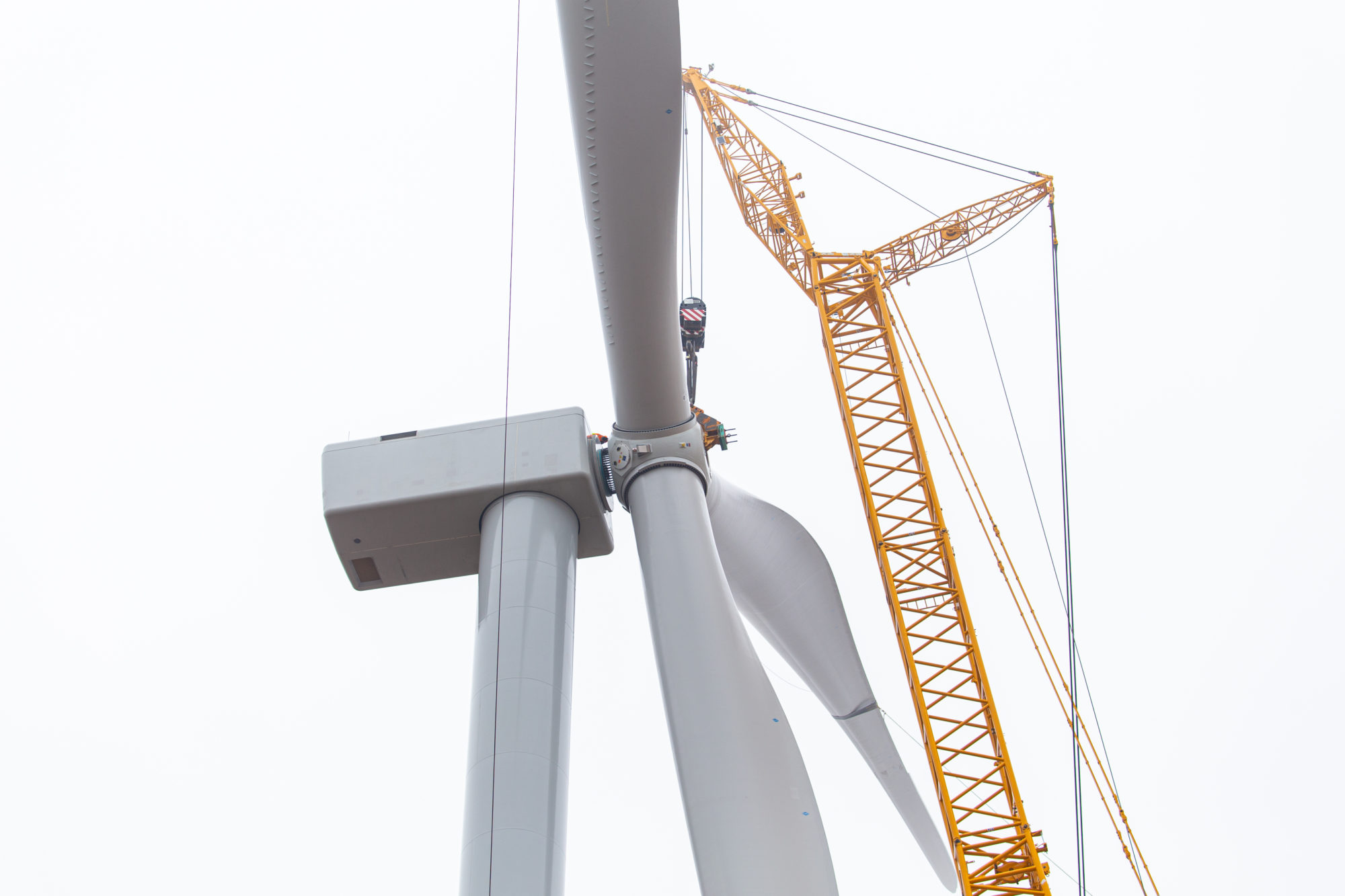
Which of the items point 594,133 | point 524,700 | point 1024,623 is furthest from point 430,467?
point 1024,623

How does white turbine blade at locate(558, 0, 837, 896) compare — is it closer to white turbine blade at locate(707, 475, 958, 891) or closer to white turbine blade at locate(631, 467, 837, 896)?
white turbine blade at locate(631, 467, 837, 896)

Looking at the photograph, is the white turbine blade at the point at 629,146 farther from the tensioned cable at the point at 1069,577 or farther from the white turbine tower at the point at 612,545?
the tensioned cable at the point at 1069,577

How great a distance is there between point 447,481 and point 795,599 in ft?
15.7

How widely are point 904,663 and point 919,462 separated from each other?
445 cm

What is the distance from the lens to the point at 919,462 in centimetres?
2428

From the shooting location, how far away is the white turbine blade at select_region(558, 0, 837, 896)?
7.31 m

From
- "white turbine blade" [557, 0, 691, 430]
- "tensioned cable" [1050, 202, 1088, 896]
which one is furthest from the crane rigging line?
"white turbine blade" [557, 0, 691, 430]

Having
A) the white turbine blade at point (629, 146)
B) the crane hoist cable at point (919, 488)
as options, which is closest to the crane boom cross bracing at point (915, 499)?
the crane hoist cable at point (919, 488)

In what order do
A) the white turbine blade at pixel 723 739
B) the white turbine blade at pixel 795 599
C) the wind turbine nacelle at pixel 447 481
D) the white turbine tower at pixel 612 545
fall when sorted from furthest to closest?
the white turbine blade at pixel 795 599
the wind turbine nacelle at pixel 447 481
the white turbine blade at pixel 723 739
the white turbine tower at pixel 612 545

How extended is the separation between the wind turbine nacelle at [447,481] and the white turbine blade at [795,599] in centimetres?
198

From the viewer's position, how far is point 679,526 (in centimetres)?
1099

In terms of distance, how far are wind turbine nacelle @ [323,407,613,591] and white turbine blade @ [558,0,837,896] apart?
2.26ft

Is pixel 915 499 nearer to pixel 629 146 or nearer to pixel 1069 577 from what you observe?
pixel 1069 577

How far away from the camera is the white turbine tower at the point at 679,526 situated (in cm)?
738
